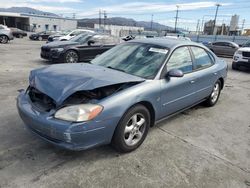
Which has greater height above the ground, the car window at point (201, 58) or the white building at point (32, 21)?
the car window at point (201, 58)

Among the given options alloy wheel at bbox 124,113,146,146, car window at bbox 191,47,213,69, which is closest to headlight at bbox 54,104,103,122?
alloy wheel at bbox 124,113,146,146

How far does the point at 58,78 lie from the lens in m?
3.24

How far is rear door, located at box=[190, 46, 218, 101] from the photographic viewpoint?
4.61 metres

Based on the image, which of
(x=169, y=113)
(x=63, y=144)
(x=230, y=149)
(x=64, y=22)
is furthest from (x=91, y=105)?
(x=64, y=22)

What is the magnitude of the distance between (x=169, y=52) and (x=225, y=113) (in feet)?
7.30

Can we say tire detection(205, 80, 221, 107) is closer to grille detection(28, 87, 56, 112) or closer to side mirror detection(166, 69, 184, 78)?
side mirror detection(166, 69, 184, 78)

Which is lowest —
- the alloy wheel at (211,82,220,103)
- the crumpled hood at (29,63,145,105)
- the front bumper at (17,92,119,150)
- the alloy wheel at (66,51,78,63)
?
the alloy wheel at (66,51,78,63)

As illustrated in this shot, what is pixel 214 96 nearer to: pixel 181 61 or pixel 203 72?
pixel 203 72

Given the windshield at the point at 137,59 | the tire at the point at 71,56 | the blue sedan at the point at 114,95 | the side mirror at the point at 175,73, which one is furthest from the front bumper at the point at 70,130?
the tire at the point at 71,56

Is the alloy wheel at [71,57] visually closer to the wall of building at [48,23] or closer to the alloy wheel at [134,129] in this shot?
the alloy wheel at [134,129]

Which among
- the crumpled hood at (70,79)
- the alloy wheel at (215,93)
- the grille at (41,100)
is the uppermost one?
the crumpled hood at (70,79)

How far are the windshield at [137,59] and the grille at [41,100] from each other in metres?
1.23

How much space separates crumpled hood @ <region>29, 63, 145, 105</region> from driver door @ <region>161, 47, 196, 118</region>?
54cm

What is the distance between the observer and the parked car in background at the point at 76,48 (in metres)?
10.4
